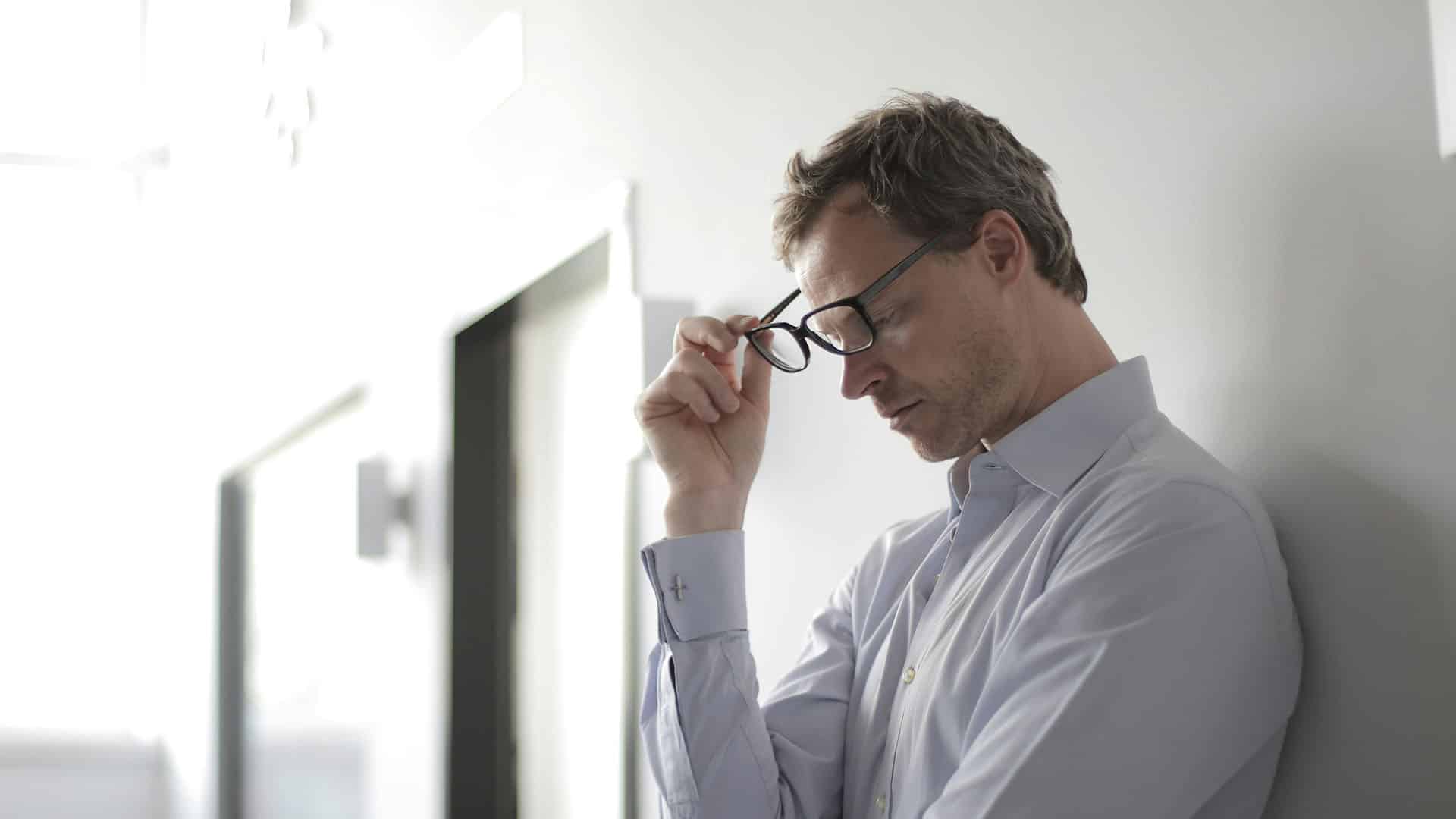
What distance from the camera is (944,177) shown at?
1083 millimetres

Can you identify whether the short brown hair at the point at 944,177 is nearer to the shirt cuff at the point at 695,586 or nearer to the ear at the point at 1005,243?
the ear at the point at 1005,243

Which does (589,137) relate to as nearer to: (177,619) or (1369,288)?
(1369,288)

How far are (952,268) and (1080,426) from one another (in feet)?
0.52

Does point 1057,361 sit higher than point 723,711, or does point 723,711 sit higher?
point 1057,361

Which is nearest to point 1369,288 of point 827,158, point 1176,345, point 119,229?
point 1176,345

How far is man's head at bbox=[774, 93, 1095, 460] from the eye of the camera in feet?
3.54

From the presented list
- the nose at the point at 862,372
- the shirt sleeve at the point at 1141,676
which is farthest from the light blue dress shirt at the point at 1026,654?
the nose at the point at 862,372

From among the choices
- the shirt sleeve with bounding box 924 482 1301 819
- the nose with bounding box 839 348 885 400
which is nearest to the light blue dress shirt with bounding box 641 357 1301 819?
the shirt sleeve with bounding box 924 482 1301 819

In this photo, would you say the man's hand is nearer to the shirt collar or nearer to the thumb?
the thumb

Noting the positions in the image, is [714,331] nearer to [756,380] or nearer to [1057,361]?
[756,380]

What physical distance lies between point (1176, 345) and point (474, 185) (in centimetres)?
176

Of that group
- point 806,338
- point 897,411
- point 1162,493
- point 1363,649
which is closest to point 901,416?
point 897,411

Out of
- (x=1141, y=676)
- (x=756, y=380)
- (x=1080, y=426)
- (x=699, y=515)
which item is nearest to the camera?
(x=1141, y=676)

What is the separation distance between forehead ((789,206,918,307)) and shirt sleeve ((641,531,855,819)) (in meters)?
0.27
